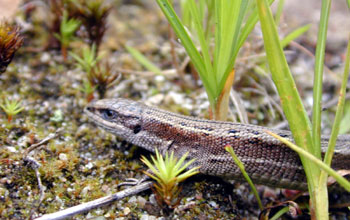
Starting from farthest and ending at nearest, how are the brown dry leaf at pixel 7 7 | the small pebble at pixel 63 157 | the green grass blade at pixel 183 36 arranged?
the brown dry leaf at pixel 7 7 → the small pebble at pixel 63 157 → the green grass blade at pixel 183 36

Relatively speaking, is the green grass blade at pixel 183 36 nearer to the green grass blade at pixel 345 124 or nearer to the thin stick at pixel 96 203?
the thin stick at pixel 96 203

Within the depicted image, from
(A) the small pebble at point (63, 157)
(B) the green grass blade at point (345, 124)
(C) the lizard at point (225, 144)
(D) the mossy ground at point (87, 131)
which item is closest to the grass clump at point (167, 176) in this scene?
(D) the mossy ground at point (87, 131)

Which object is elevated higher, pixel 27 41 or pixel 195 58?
pixel 195 58

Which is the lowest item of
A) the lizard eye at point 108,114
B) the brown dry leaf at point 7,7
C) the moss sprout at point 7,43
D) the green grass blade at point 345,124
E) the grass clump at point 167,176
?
the grass clump at point 167,176

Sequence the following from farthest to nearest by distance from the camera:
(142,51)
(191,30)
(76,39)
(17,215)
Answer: (142,51), (76,39), (191,30), (17,215)

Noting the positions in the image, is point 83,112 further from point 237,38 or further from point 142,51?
point 237,38

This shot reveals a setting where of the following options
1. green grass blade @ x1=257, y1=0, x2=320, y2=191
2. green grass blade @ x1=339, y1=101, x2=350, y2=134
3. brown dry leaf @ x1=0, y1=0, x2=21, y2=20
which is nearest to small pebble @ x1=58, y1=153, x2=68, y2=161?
brown dry leaf @ x1=0, y1=0, x2=21, y2=20

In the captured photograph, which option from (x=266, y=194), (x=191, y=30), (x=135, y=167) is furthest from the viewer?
(x=191, y=30)

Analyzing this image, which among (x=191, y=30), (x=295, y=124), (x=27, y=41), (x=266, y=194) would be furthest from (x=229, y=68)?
(x=27, y=41)
